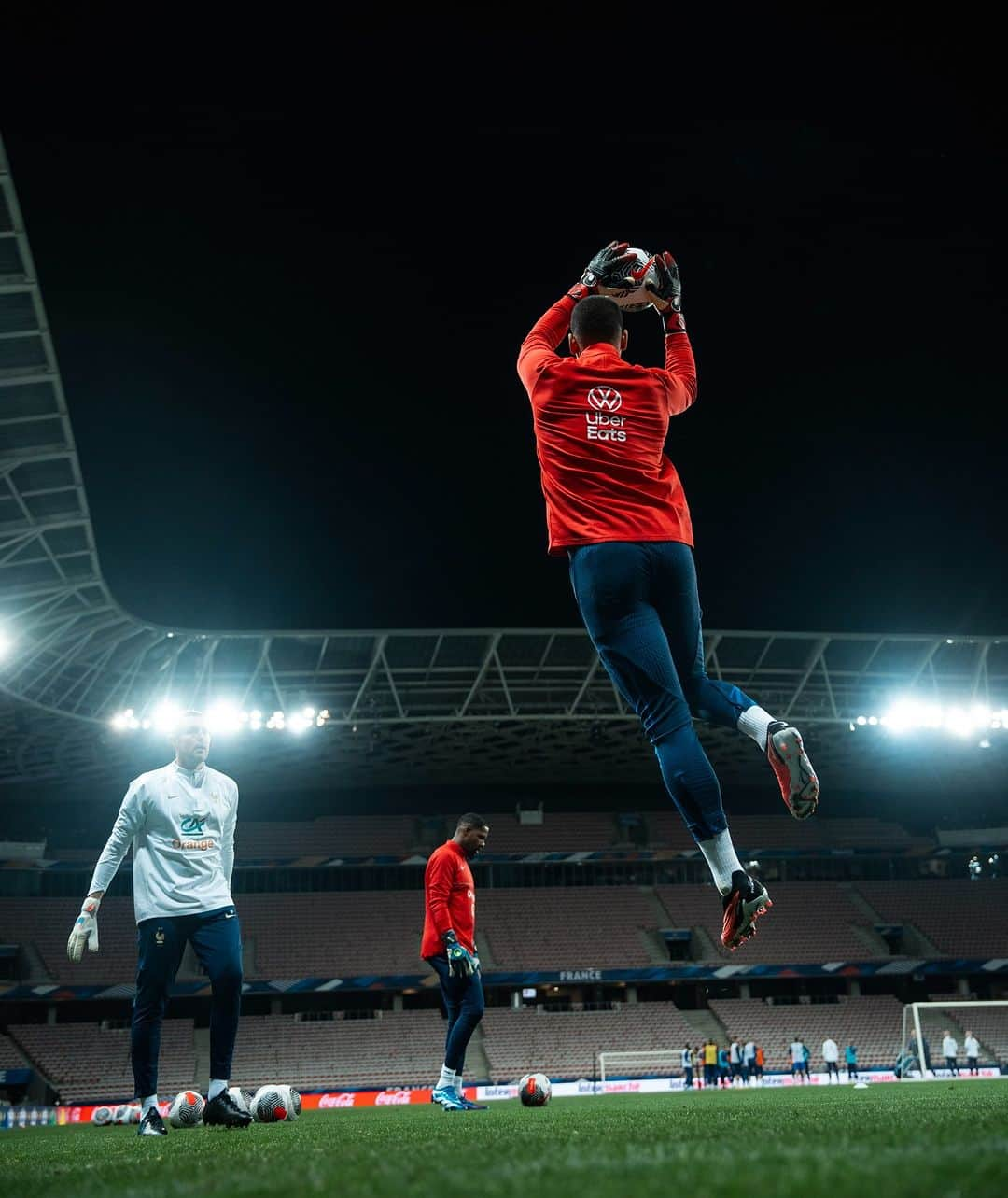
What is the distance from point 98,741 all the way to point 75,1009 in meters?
10.2

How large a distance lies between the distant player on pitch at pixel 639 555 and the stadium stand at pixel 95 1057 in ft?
101

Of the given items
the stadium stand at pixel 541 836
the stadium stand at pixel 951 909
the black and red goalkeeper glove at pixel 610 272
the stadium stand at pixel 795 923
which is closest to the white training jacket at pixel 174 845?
the black and red goalkeeper glove at pixel 610 272

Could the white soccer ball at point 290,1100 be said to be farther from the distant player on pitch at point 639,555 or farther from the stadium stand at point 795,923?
the stadium stand at point 795,923

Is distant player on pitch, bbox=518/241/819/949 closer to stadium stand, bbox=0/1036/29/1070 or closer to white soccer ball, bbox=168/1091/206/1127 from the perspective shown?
white soccer ball, bbox=168/1091/206/1127

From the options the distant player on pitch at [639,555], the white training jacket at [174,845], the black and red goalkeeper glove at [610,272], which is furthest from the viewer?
the white training jacket at [174,845]

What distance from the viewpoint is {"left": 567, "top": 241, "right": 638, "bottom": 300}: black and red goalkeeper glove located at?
4.84m

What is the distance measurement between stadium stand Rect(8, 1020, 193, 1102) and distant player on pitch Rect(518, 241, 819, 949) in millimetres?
30785

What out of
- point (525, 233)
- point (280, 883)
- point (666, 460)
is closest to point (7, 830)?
point (280, 883)

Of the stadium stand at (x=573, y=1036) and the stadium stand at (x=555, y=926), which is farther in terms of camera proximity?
the stadium stand at (x=555, y=926)

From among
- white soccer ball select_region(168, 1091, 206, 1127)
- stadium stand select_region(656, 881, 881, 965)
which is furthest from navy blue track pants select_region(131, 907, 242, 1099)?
stadium stand select_region(656, 881, 881, 965)

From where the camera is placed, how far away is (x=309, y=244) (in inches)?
631

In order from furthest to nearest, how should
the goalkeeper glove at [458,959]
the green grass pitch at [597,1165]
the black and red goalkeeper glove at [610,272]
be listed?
the goalkeeper glove at [458,959] < the black and red goalkeeper glove at [610,272] < the green grass pitch at [597,1165]

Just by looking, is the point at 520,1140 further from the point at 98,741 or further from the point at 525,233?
the point at 98,741

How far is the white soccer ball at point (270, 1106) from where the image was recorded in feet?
25.1
